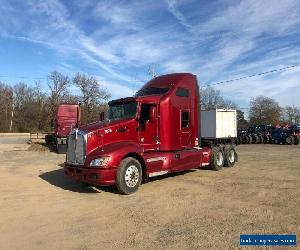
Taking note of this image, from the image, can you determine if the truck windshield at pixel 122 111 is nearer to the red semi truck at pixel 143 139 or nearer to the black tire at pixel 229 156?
the red semi truck at pixel 143 139

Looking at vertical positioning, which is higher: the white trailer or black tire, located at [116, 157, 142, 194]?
the white trailer

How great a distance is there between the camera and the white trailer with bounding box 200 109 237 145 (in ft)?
54.7

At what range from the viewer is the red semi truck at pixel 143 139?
416 inches

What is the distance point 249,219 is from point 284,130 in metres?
34.1

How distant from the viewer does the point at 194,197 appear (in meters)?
9.90

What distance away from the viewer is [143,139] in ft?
39.2

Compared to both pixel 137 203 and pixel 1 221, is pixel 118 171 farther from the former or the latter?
pixel 1 221

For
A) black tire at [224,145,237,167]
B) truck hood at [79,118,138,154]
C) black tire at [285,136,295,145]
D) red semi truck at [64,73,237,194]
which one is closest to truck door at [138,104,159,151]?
red semi truck at [64,73,237,194]

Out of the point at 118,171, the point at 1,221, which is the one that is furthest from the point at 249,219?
the point at 1,221

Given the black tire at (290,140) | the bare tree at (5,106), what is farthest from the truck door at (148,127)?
the bare tree at (5,106)

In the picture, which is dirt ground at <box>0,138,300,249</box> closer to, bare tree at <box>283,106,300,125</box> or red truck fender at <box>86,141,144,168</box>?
red truck fender at <box>86,141,144,168</box>

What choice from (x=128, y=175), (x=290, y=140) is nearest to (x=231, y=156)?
(x=128, y=175)

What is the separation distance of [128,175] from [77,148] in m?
1.67

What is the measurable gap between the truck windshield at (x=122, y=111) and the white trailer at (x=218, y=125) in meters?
5.23
